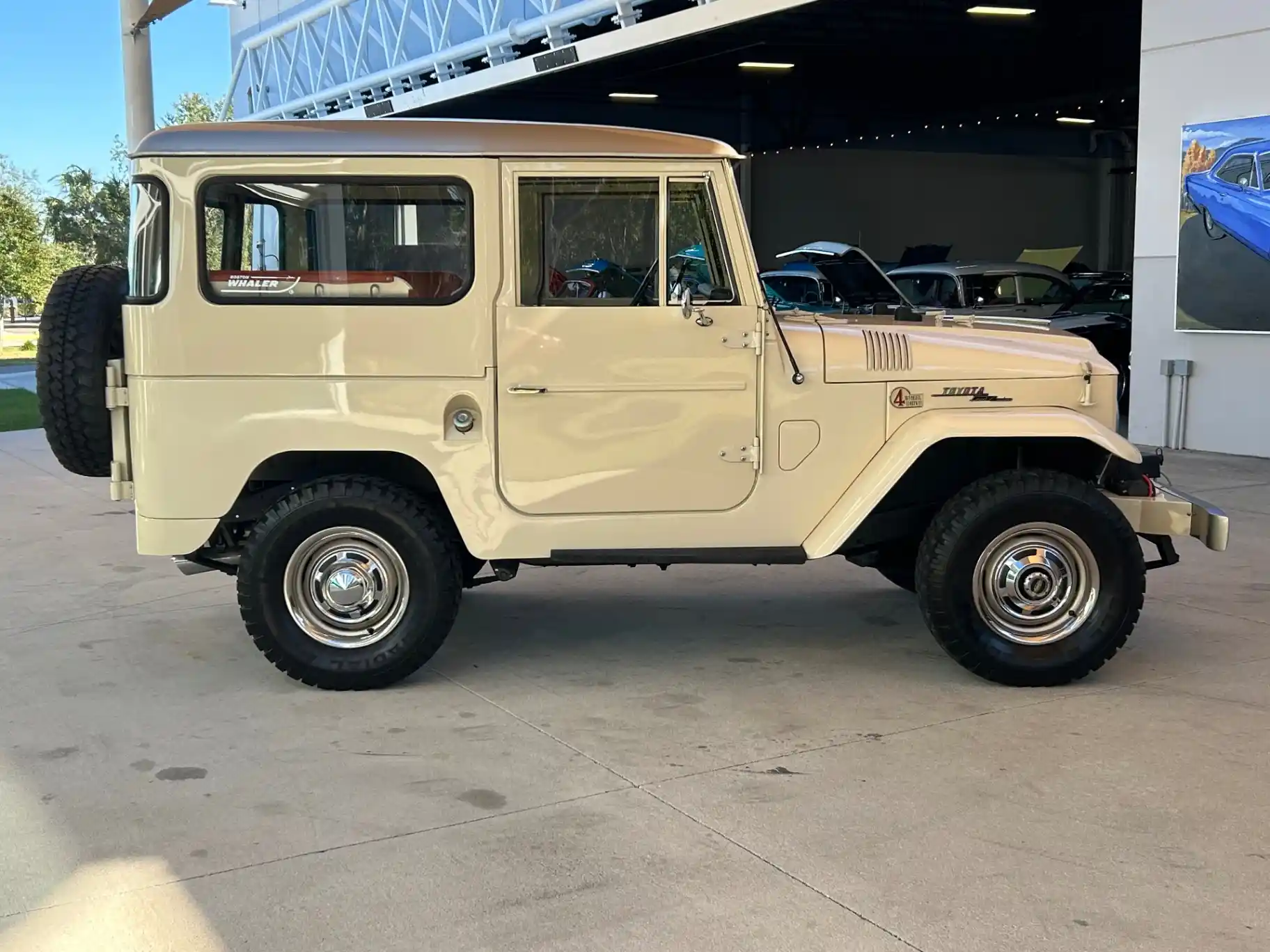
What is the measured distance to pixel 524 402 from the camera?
198 inches

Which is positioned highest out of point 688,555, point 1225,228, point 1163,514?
point 1225,228

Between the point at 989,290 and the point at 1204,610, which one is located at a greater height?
the point at 989,290

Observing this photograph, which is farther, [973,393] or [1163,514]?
[1163,514]

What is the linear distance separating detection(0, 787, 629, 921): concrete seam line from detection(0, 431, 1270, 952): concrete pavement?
13mm

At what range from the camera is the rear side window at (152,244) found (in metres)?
4.91

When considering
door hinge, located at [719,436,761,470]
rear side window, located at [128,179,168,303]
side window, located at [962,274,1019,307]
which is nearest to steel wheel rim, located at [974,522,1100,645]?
door hinge, located at [719,436,761,470]

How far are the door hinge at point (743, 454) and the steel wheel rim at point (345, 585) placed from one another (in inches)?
54.7

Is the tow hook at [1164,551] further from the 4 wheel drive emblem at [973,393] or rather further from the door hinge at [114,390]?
the door hinge at [114,390]

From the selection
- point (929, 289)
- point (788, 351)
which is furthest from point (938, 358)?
point (929, 289)

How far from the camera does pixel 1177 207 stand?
11641 mm

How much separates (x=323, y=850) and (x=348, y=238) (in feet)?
7.97

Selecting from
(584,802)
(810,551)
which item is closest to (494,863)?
(584,802)

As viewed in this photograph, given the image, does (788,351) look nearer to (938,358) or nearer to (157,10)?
(938,358)

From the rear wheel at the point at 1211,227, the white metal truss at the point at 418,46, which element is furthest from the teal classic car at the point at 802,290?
the rear wheel at the point at 1211,227
